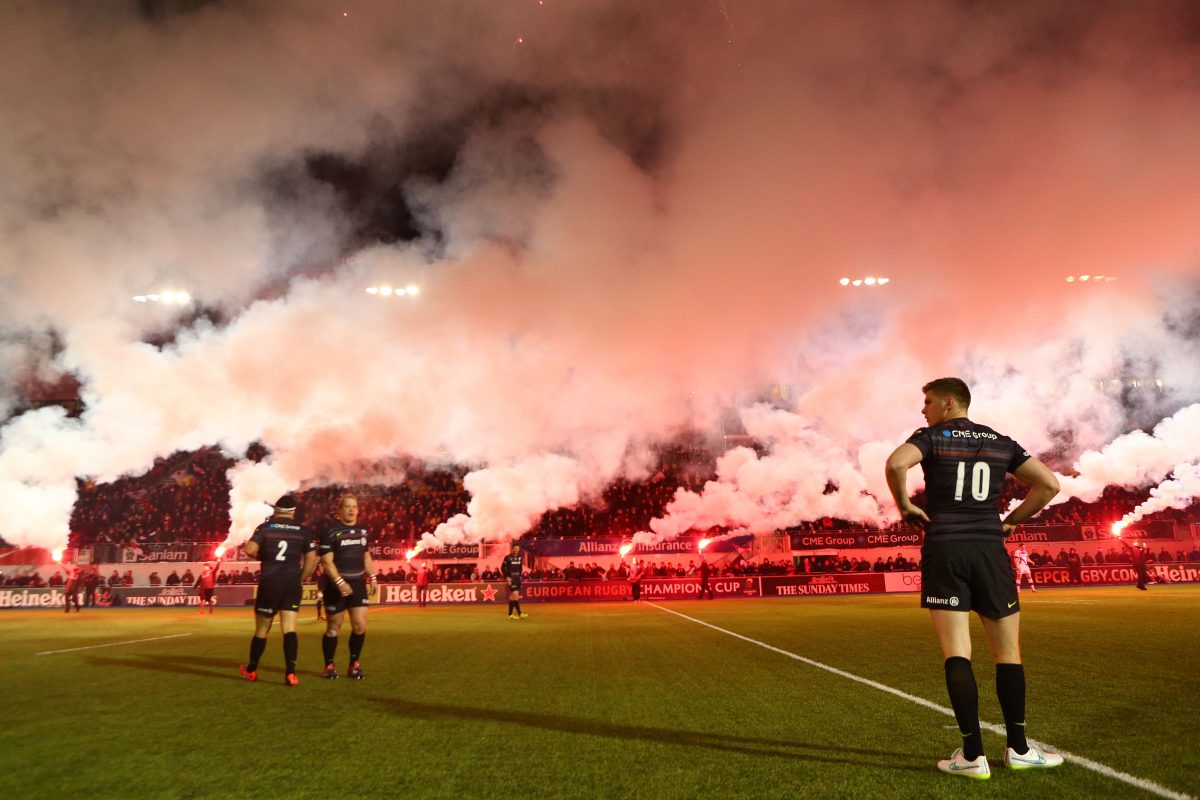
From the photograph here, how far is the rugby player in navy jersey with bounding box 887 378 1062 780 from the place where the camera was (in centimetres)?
404

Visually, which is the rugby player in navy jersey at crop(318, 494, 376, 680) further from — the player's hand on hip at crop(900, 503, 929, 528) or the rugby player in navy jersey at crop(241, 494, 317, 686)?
the player's hand on hip at crop(900, 503, 929, 528)

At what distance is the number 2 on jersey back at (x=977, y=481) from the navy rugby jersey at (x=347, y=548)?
703cm

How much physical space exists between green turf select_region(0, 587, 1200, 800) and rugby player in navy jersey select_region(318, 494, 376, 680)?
518 millimetres

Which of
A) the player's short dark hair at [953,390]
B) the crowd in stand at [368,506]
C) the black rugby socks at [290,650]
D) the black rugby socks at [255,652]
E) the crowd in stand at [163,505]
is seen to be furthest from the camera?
the crowd in stand at [163,505]

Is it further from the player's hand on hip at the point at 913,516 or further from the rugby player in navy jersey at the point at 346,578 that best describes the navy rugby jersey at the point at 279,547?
the player's hand on hip at the point at 913,516

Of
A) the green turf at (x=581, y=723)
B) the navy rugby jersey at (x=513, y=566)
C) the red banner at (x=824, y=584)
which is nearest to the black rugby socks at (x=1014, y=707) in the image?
the green turf at (x=581, y=723)

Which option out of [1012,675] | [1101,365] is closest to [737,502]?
[1101,365]

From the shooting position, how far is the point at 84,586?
3052 cm

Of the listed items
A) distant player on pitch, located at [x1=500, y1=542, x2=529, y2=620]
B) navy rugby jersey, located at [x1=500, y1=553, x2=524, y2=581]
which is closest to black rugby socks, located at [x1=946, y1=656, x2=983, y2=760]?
distant player on pitch, located at [x1=500, y1=542, x2=529, y2=620]

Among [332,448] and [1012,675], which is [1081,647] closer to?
[1012,675]

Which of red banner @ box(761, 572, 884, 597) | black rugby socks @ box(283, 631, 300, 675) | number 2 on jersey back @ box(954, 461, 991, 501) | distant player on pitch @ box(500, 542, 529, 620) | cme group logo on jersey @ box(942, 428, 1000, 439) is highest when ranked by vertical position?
cme group logo on jersey @ box(942, 428, 1000, 439)

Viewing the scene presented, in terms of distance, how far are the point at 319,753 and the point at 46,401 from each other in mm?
35058

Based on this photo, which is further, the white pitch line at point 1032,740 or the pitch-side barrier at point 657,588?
the pitch-side barrier at point 657,588

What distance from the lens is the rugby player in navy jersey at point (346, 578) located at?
8555 millimetres
